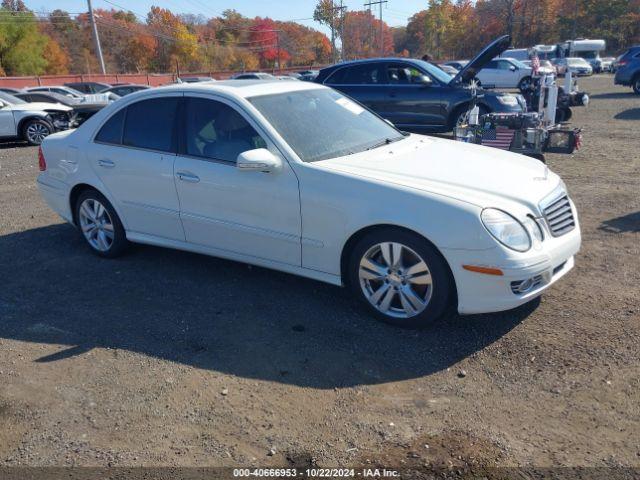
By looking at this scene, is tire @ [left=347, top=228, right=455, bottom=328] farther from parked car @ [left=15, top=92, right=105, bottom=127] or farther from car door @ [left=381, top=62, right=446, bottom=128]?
parked car @ [left=15, top=92, right=105, bottom=127]

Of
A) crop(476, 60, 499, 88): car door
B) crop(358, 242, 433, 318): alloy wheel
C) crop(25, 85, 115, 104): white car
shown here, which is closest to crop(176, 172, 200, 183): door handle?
crop(358, 242, 433, 318): alloy wheel

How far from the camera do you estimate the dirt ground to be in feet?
9.34

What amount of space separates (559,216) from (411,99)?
7.87 metres

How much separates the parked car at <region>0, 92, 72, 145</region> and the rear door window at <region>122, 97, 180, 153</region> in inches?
413

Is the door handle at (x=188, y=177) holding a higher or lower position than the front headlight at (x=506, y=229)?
higher

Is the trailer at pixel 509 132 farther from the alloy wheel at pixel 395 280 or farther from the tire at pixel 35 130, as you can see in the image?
the tire at pixel 35 130

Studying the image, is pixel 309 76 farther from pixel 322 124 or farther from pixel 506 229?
pixel 506 229

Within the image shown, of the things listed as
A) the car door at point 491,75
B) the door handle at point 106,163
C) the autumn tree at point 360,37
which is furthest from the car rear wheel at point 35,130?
the autumn tree at point 360,37

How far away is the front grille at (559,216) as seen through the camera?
152 inches

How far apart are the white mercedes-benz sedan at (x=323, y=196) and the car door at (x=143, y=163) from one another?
0.04ft

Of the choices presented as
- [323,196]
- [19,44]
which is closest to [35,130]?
[323,196]

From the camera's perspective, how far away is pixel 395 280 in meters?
3.89

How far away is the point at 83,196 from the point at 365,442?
13.2 feet

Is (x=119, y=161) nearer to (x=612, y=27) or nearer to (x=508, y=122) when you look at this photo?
(x=508, y=122)
